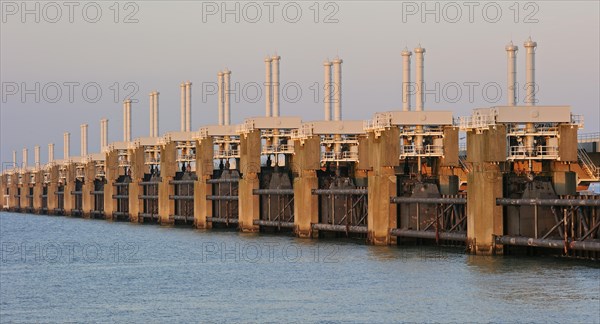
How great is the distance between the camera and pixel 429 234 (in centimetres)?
6950

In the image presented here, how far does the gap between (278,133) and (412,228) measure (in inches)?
1057

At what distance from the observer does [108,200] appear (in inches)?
5610

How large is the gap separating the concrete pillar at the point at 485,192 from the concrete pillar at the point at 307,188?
2185cm

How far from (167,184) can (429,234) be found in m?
52.3

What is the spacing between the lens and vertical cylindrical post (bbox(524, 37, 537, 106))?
224 ft

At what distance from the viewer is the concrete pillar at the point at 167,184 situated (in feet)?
387

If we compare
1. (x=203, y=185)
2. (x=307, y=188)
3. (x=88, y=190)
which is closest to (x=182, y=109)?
(x=203, y=185)

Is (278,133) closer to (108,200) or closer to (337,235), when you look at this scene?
(337,235)

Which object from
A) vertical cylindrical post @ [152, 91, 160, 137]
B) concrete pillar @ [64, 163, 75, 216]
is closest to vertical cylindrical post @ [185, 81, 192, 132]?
vertical cylindrical post @ [152, 91, 160, 137]

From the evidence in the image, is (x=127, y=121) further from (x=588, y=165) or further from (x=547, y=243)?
(x=547, y=243)

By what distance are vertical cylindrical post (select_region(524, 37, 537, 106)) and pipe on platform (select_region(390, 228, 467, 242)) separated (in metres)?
8.06

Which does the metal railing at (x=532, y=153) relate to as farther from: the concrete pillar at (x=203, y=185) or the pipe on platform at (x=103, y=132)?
the pipe on platform at (x=103, y=132)

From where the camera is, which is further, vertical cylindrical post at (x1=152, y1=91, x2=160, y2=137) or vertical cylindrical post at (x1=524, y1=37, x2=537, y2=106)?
vertical cylindrical post at (x1=152, y1=91, x2=160, y2=137)

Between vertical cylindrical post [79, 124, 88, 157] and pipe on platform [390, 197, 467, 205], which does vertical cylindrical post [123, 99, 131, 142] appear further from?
pipe on platform [390, 197, 467, 205]
